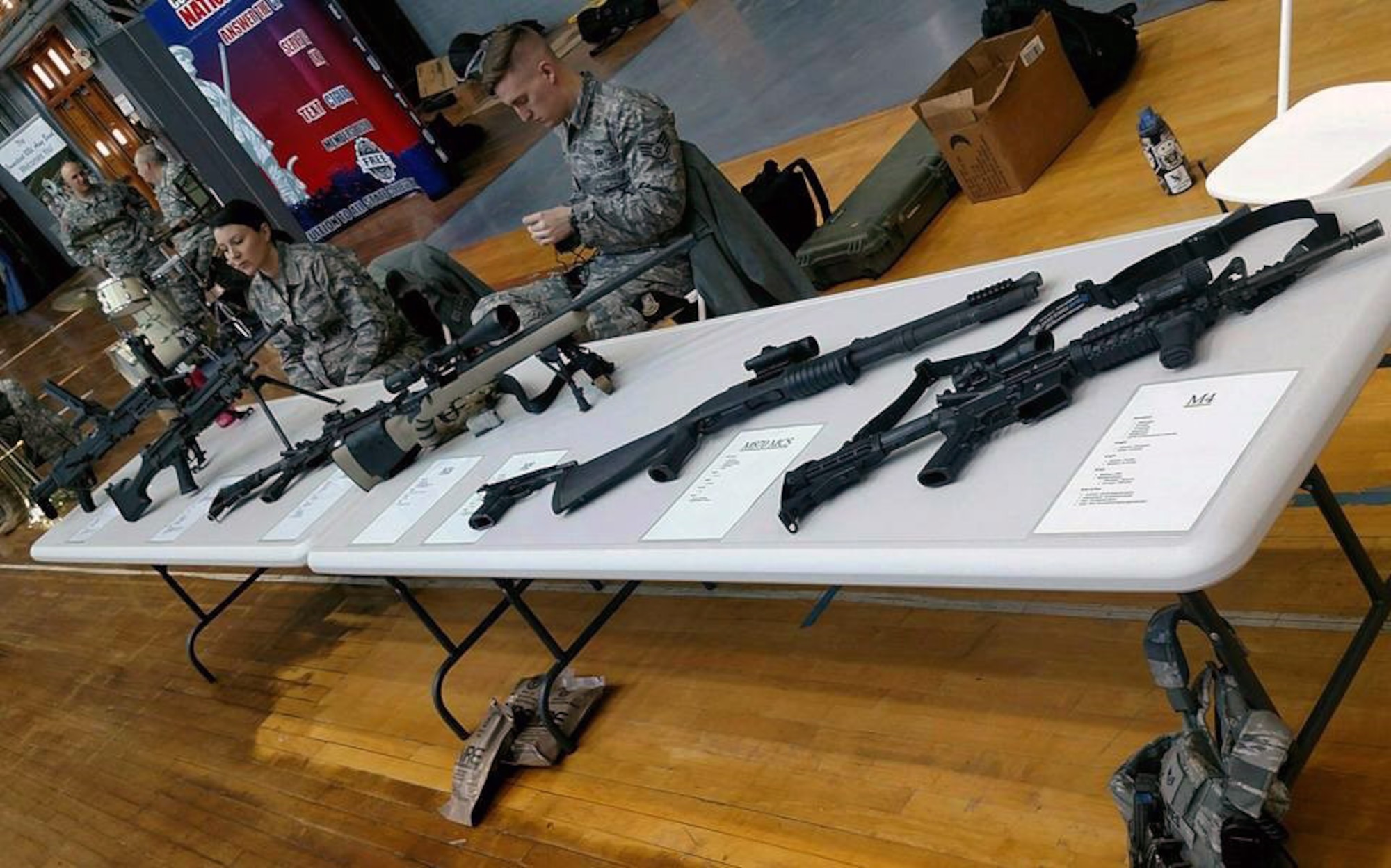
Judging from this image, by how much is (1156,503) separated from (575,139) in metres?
2.26

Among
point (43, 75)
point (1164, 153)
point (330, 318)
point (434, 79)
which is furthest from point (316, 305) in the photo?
point (43, 75)

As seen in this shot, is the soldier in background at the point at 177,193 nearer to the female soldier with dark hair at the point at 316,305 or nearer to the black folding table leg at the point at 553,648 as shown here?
the female soldier with dark hair at the point at 316,305

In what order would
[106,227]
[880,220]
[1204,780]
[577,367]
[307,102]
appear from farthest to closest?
1. [307,102]
2. [106,227]
3. [880,220]
4. [577,367]
5. [1204,780]

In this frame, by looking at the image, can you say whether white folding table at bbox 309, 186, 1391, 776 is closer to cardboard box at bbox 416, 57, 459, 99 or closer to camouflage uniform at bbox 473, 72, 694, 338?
camouflage uniform at bbox 473, 72, 694, 338

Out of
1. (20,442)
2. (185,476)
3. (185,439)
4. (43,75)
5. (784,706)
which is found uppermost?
(43,75)

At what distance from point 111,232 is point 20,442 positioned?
1.56m

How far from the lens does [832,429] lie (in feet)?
6.93

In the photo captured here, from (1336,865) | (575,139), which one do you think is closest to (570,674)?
(575,139)

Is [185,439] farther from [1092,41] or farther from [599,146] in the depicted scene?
[1092,41]

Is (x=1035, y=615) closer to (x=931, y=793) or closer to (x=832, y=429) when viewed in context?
(x=931, y=793)

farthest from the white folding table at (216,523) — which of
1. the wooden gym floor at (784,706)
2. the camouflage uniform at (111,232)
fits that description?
the camouflage uniform at (111,232)

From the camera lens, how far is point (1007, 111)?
4.34m

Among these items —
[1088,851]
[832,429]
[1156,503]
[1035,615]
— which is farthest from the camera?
[1035,615]

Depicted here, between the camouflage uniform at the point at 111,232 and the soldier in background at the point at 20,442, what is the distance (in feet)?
3.67
